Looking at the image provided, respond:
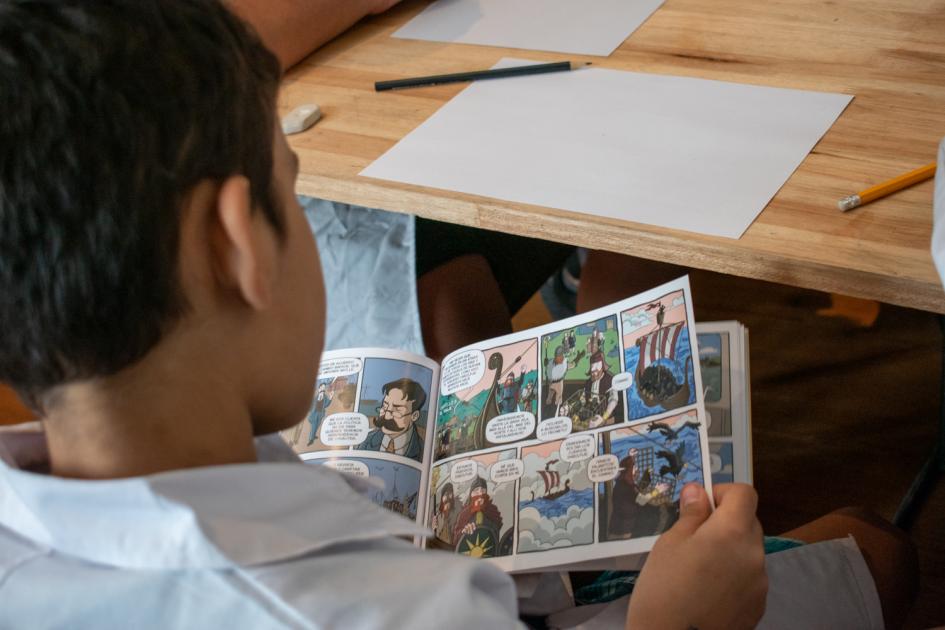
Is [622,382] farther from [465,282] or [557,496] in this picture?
[465,282]

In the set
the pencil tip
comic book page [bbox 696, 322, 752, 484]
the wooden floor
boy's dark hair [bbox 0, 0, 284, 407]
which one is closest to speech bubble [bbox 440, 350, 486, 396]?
comic book page [bbox 696, 322, 752, 484]

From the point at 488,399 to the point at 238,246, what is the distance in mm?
450

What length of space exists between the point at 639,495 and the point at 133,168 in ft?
1.63

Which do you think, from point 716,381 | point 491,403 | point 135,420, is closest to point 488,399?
point 491,403

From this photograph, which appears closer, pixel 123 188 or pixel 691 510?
pixel 123 188

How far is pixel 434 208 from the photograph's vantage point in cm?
92

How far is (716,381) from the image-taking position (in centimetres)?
93

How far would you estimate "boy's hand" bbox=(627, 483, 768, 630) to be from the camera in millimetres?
731

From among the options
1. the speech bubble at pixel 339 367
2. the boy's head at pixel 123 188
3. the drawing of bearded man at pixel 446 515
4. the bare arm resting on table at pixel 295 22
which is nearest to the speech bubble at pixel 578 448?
the drawing of bearded man at pixel 446 515

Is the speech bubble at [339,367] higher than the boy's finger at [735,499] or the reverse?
the reverse

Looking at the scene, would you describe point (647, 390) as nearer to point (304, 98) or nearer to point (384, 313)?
point (384, 313)

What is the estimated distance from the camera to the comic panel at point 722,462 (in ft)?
2.93

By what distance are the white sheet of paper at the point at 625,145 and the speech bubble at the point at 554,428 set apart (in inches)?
7.4

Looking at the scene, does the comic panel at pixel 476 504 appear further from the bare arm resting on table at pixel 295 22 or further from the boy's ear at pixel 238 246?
the bare arm resting on table at pixel 295 22
